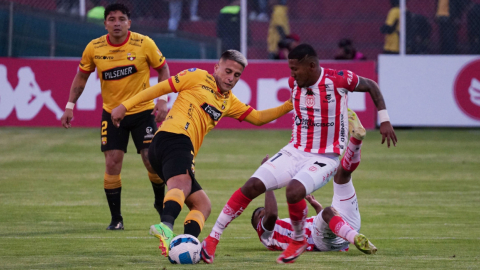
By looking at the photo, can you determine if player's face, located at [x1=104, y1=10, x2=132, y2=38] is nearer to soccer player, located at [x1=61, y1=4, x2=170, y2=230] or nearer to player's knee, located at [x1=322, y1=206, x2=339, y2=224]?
soccer player, located at [x1=61, y1=4, x2=170, y2=230]

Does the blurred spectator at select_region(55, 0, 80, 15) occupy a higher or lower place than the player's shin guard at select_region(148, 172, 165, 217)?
higher

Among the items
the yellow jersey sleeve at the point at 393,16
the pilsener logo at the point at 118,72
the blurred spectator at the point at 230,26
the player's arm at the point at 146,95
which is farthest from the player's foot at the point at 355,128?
the yellow jersey sleeve at the point at 393,16

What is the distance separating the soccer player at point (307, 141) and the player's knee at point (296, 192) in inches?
0.5

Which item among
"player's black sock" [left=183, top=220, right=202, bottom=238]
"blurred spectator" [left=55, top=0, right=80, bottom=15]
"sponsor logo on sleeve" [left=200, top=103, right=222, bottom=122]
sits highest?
"blurred spectator" [left=55, top=0, right=80, bottom=15]

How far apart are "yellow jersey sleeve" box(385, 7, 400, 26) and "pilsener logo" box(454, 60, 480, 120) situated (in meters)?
2.19

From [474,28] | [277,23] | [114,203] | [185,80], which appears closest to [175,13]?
[277,23]

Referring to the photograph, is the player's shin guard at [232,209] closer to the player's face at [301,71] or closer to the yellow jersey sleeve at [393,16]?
the player's face at [301,71]

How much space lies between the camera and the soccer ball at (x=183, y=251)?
18.0 ft

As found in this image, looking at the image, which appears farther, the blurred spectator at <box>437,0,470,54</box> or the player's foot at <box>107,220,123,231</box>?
the blurred spectator at <box>437,0,470,54</box>

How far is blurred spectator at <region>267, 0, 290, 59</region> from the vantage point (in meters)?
18.5

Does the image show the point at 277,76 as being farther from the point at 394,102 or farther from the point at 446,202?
the point at 446,202

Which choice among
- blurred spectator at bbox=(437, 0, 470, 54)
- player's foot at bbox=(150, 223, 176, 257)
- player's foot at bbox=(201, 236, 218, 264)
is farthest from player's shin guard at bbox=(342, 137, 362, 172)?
blurred spectator at bbox=(437, 0, 470, 54)

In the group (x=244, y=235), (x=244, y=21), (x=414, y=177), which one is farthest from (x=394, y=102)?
(x=244, y=235)

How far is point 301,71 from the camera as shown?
19.8 feet
